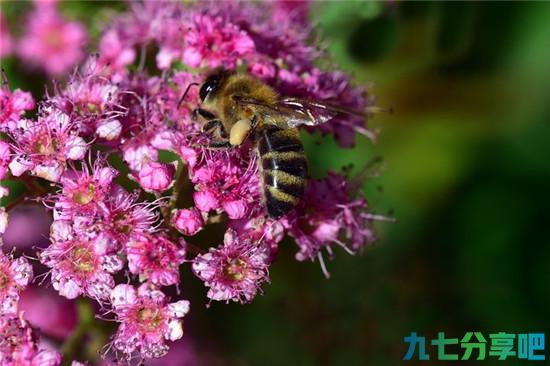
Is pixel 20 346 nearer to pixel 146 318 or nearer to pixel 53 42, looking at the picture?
pixel 146 318

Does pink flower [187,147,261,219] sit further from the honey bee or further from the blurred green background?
the blurred green background

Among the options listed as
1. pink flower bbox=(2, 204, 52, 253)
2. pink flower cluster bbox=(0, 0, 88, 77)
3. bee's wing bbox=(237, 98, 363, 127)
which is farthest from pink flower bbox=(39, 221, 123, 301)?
pink flower cluster bbox=(0, 0, 88, 77)

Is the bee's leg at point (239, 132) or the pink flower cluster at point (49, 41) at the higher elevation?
the pink flower cluster at point (49, 41)

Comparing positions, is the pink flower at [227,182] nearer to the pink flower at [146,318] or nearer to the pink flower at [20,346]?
the pink flower at [146,318]

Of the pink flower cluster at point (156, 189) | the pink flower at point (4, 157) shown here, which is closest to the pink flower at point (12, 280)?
the pink flower cluster at point (156, 189)

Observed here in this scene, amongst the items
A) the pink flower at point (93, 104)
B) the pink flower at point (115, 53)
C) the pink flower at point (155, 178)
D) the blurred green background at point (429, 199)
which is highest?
the pink flower at point (115, 53)
